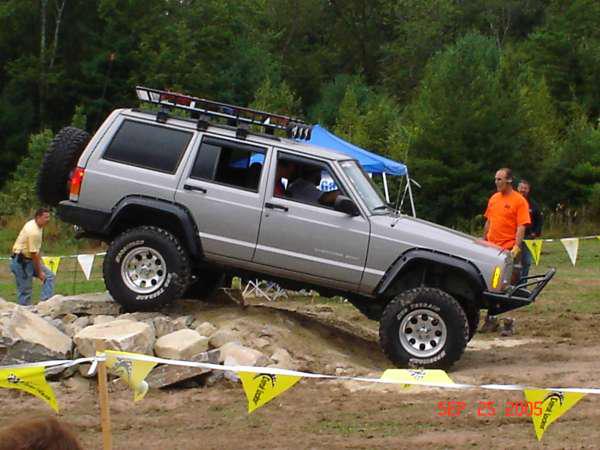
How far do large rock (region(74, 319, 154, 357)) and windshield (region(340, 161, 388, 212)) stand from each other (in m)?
2.56

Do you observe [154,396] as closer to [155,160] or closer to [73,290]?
[155,160]

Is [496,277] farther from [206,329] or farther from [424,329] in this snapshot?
[206,329]

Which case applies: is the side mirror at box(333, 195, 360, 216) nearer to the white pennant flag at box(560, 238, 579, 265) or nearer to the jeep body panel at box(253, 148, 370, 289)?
the jeep body panel at box(253, 148, 370, 289)

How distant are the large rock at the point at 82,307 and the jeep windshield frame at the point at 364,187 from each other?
2763 millimetres

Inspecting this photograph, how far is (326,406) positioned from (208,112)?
3648 millimetres

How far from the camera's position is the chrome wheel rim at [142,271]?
11.1 metres

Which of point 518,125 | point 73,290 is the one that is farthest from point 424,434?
point 518,125

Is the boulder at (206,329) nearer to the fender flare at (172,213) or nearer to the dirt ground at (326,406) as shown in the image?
the dirt ground at (326,406)

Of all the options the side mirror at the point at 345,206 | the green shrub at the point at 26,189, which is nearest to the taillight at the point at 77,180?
the side mirror at the point at 345,206

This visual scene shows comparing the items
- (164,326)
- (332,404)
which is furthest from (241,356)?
(332,404)

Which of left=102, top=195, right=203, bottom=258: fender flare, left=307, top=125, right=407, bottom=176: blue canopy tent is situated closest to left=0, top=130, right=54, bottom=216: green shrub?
left=307, top=125, right=407, bottom=176: blue canopy tent

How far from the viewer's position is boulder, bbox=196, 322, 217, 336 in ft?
35.1

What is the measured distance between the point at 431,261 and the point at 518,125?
22.3 m

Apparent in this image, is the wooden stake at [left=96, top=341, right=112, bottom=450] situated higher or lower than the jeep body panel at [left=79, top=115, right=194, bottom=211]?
lower
